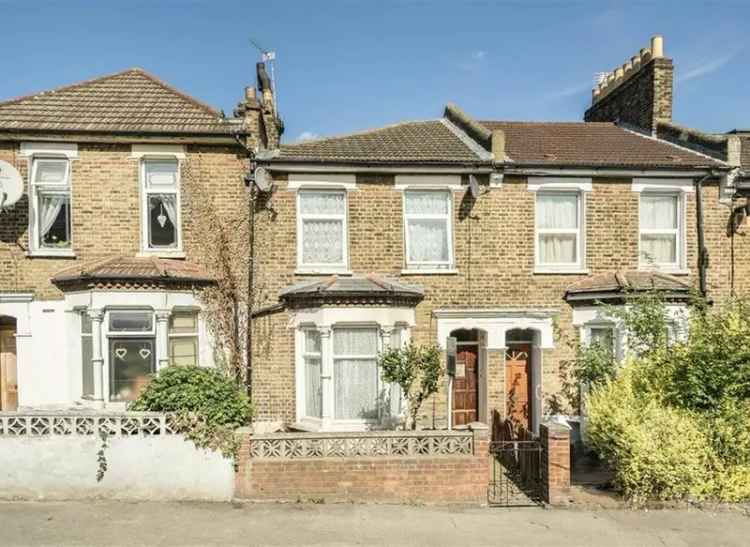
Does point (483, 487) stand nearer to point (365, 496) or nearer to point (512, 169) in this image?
point (365, 496)

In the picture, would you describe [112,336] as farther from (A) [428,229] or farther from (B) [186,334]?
(A) [428,229]

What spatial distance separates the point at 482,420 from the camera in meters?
11.7

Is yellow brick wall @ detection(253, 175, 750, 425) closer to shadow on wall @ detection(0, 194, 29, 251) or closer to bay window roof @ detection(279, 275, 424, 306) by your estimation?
bay window roof @ detection(279, 275, 424, 306)

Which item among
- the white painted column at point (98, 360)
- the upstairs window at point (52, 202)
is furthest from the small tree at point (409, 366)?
the upstairs window at point (52, 202)

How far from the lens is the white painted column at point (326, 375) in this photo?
10.3 metres

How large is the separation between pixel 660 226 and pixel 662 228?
0.06m

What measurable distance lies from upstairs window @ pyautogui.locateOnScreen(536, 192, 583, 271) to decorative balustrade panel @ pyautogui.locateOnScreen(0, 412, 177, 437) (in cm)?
833

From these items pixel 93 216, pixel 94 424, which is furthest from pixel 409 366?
pixel 93 216

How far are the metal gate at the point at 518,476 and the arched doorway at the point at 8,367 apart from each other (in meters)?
9.84

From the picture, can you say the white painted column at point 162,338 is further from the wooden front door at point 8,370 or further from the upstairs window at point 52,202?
the wooden front door at point 8,370

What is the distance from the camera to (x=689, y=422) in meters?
7.96

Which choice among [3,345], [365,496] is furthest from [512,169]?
[3,345]

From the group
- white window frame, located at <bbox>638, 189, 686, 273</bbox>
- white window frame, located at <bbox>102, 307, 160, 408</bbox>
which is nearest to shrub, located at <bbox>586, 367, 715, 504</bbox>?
white window frame, located at <bbox>638, 189, 686, 273</bbox>

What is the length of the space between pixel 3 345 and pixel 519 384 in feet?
36.5
